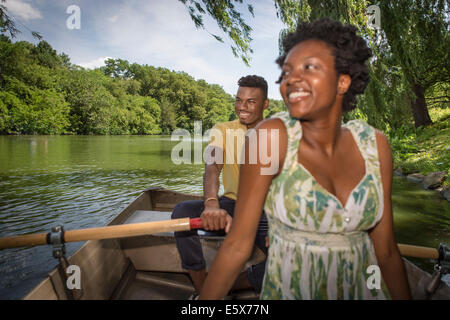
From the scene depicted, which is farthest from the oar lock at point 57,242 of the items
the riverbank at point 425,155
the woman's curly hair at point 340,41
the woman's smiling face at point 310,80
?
the riverbank at point 425,155

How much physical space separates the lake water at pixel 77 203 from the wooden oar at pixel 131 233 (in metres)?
2.45

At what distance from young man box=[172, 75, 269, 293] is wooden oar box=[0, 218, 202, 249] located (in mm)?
281

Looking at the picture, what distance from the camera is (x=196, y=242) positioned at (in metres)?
2.48

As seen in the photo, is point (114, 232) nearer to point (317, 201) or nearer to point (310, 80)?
point (317, 201)

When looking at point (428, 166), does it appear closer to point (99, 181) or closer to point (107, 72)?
point (99, 181)

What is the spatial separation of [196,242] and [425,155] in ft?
36.5

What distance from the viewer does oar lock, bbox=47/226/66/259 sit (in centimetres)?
209

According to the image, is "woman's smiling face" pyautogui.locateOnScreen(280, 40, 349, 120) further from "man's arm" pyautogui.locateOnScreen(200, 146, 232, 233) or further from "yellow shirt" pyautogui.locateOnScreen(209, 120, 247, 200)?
"yellow shirt" pyautogui.locateOnScreen(209, 120, 247, 200)

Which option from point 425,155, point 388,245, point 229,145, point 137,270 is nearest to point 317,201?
point 388,245

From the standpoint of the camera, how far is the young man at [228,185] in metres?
2.46

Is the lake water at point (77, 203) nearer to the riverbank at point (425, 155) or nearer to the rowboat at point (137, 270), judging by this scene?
the riverbank at point (425, 155)

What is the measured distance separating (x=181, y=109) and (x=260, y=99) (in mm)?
67838

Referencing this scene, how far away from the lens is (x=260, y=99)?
2869 mm

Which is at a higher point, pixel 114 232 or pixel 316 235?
pixel 316 235
